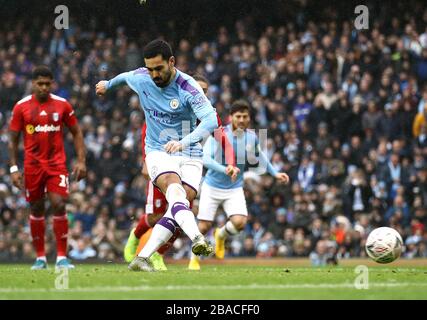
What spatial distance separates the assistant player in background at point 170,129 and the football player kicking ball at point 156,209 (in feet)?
2.46

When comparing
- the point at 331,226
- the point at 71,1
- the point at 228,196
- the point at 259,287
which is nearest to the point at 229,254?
the point at 331,226

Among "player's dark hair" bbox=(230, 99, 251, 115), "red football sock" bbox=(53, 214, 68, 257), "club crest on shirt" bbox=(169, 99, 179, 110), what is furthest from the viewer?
"player's dark hair" bbox=(230, 99, 251, 115)

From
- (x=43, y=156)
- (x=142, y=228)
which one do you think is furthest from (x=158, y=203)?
(x=43, y=156)

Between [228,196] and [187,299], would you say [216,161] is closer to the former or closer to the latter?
[228,196]

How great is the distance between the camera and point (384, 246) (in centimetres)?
1101

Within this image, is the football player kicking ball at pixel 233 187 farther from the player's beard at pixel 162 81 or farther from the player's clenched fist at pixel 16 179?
the player's beard at pixel 162 81

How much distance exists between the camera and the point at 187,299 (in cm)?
747

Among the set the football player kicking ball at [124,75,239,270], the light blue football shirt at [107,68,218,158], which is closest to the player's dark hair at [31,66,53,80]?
the football player kicking ball at [124,75,239,270]

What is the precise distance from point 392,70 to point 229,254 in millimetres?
5425

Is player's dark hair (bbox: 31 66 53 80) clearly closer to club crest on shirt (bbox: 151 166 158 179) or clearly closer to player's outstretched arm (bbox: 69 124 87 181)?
player's outstretched arm (bbox: 69 124 87 181)

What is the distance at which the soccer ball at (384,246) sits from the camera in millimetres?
11008

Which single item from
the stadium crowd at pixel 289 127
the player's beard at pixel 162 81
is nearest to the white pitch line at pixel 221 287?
the player's beard at pixel 162 81

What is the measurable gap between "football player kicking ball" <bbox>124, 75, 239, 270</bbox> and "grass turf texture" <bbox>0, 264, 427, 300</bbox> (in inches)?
58.9

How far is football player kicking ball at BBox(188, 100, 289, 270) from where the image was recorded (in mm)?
14008
